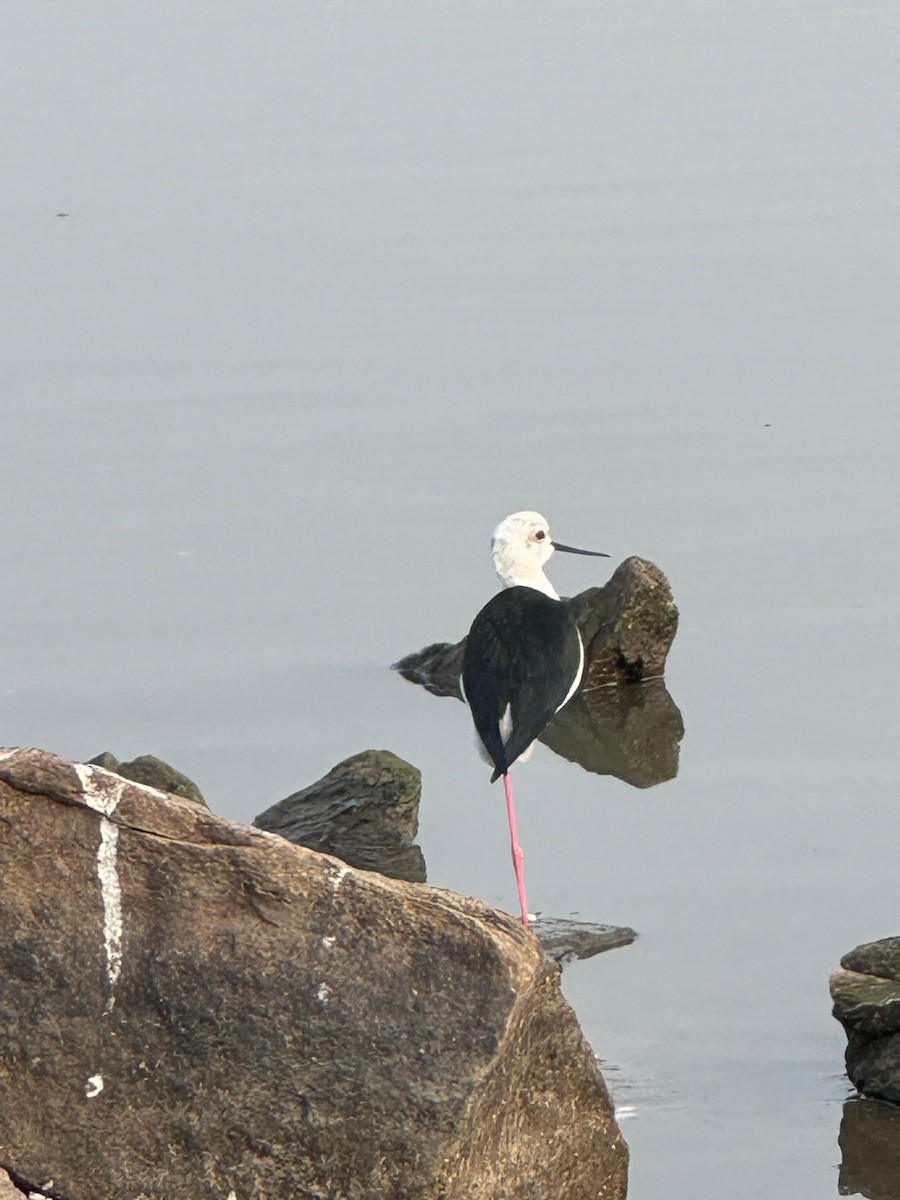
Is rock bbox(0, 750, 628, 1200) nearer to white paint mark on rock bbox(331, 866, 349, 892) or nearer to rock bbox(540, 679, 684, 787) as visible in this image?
white paint mark on rock bbox(331, 866, 349, 892)

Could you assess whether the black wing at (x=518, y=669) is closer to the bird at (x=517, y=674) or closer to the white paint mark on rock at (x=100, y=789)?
the bird at (x=517, y=674)

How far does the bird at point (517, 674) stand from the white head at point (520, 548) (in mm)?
250

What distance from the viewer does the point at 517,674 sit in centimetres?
800

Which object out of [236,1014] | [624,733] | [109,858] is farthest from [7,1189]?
[624,733]

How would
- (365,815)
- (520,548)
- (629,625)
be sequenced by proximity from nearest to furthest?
1. (365,815)
2. (520,548)
3. (629,625)

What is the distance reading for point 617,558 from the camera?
10.5 m

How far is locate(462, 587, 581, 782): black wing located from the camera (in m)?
7.89

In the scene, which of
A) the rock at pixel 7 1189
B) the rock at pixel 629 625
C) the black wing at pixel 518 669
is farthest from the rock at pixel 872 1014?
the rock at pixel 629 625

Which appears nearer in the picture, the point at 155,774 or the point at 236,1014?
the point at 236,1014

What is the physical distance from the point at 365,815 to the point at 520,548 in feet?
4.52

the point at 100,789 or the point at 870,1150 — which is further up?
the point at 100,789

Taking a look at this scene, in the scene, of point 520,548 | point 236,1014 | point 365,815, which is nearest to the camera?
point 236,1014

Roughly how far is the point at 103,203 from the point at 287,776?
26.1 ft

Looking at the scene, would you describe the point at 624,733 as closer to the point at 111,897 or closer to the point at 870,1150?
the point at 870,1150
